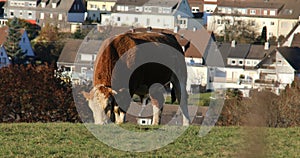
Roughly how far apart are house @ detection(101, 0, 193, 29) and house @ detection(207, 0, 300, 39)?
237 centimetres

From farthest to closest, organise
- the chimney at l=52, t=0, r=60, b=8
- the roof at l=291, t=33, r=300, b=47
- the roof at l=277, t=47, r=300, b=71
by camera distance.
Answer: the chimney at l=52, t=0, r=60, b=8
the roof at l=291, t=33, r=300, b=47
the roof at l=277, t=47, r=300, b=71

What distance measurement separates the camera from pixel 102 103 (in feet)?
24.4

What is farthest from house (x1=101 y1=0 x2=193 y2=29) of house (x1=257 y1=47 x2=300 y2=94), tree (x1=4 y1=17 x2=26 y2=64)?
house (x1=257 y1=47 x2=300 y2=94)

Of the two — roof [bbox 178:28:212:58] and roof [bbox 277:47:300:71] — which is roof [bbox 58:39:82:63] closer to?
roof [bbox 178:28:212:58]

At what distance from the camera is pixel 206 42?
52.2 m

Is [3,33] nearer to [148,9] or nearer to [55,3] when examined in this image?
[148,9]

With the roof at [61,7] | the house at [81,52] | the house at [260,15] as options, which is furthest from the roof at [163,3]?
the house at [81,52]

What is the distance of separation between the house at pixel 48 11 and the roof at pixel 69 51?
16155mm

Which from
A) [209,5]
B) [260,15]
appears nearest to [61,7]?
[209,5]

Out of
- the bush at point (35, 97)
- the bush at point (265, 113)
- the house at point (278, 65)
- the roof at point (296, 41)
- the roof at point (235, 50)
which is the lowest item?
the house at point (278, 65)

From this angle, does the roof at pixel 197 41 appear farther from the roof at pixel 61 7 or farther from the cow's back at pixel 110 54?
the cow's back at pixel 110 54

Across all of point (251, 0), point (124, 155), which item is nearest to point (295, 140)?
point (124, 155)

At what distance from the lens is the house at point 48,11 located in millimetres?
68125

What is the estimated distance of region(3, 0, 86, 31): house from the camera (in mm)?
68125
